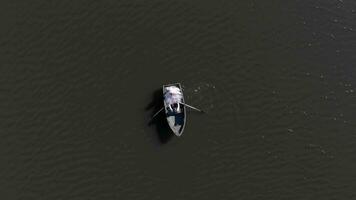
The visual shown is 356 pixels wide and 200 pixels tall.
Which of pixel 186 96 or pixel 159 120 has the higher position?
pixel 186 96

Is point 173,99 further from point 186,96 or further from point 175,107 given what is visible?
point 186,96

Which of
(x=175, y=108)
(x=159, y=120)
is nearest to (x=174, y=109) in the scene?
(x=175, y=108)

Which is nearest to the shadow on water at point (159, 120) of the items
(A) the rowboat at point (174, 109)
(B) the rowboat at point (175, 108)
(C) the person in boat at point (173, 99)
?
(B) the rowboat at point (175, 108)

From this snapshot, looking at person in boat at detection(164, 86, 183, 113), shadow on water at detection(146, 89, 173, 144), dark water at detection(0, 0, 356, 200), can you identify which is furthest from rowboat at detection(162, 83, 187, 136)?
dark water at detection(0, 0, 356, 200)

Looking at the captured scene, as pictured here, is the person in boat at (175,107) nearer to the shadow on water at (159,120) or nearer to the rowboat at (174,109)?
the rowboat at (174,109)

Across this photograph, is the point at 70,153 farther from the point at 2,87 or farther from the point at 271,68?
the point at 271,68

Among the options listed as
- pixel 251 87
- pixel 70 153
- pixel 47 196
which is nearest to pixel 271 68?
pixel 251 87

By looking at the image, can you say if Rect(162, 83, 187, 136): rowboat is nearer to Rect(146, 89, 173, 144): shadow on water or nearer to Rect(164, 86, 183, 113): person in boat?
Rect(164, 86, 183, 113): person in boat
